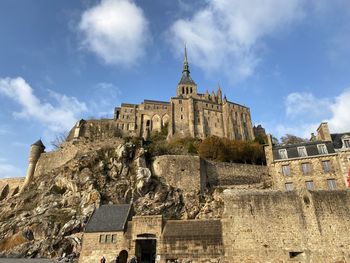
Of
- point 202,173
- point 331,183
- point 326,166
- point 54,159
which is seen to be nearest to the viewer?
point 331,183

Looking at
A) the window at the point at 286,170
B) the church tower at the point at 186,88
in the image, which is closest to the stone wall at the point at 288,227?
the window at the point at 286,170

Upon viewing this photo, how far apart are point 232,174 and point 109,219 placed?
1902cm

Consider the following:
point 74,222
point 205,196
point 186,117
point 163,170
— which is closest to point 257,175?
point 205,196

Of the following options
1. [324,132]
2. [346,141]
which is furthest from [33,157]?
[346,141]

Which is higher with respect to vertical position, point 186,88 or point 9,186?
point 186,88

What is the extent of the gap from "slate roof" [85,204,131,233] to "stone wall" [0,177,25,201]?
29.4 m

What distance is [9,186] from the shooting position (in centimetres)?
4197

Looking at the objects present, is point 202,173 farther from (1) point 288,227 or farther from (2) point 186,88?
(2) point 186,88

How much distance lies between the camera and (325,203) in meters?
14.8

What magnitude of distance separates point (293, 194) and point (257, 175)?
1836 centimetres

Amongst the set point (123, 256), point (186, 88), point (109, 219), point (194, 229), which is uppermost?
point (186, 88)

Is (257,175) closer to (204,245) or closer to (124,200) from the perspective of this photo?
(124,200)

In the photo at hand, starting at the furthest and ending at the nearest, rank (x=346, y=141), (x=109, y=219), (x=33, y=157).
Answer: (x=33, y=157) → (x=346, y=141) → (x=109, y=219)

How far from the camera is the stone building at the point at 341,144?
941 inches
